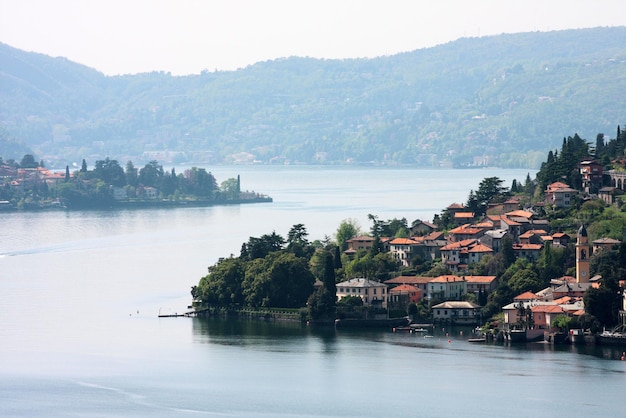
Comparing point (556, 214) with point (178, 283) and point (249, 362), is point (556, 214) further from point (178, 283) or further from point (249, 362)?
point (249, 362)

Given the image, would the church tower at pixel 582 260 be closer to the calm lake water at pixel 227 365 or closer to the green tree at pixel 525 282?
the green tree at pixel 525 282

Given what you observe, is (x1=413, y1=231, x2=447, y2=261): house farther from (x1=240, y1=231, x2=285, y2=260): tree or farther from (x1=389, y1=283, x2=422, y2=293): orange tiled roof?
(x1=389, y1=283, x2=422, y2=293): orange tiled roof

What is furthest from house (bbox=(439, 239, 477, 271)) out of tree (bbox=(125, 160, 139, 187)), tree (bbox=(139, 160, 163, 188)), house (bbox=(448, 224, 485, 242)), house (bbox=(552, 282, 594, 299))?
tree (bbox=(125, 160, 139, 187))

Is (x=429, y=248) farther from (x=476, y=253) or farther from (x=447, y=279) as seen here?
(x=447, y=279)

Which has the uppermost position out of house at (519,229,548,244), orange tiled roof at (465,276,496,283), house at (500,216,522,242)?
house at (500,216,522,242)

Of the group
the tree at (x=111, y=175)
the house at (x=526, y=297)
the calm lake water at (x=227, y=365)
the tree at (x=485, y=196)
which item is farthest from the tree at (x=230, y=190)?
the house at (x=526, y=297)

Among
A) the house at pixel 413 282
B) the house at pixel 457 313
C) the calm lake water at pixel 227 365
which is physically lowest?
the calm lake water at pixel 227 365
